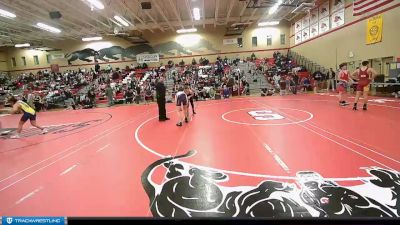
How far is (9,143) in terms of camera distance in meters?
7.54

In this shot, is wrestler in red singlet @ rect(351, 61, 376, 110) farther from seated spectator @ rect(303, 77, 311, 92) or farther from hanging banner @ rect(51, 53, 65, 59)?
hanging banner @ rect(51, 53, 65, 59)

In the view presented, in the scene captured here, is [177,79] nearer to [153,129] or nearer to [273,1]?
[273,1]

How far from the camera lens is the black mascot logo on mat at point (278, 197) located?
286 centimetres

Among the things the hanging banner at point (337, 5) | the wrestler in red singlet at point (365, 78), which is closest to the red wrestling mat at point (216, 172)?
the wrestler in red singlet at point (365, 78)

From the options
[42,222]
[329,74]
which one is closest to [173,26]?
[329,74]

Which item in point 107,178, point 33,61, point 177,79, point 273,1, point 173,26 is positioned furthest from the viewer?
point 33,61

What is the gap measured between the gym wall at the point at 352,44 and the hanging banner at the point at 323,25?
33 cm

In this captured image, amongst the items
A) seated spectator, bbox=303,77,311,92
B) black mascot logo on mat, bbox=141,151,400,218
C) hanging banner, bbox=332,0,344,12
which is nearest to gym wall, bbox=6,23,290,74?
hanging banner, bbox=332,0,344,12

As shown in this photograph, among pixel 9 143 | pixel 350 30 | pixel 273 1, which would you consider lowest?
pixel 9 143

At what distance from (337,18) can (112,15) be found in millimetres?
15390

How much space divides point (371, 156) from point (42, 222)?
4.78 m

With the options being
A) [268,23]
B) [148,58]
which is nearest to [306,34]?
[268,23]

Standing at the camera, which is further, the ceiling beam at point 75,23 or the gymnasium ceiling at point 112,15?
the gymnasium ceiling at point 112,15

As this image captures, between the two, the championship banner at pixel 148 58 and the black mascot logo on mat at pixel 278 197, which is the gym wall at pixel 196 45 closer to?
the championship banner at pixel 148 58
